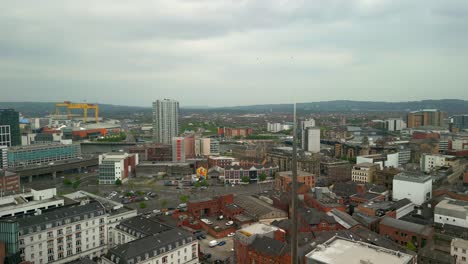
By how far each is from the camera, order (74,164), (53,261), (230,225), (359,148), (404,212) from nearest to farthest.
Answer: (53,261)
(230,225)
(404,212)
(74,164)
(359,148)

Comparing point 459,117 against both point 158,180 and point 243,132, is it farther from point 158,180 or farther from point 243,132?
point 158,180

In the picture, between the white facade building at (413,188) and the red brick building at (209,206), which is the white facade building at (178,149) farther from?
the white facade building at (413,188)

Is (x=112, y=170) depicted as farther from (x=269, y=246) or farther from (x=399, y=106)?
(x=399, y=106)

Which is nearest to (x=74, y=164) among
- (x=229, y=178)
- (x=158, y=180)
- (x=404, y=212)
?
(x=158, y=180)

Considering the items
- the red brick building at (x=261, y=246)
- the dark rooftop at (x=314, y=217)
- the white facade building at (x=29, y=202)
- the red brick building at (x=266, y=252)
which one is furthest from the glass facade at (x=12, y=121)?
the red brick building at (x=266, y=252)

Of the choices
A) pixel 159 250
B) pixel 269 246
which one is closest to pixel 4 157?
pixel 159 250

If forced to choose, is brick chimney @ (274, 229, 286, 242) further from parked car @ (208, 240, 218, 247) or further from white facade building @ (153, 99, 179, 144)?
white facade building @ (153, 99, 179, 144)

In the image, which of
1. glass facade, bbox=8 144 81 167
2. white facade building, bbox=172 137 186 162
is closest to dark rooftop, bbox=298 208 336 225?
white facade building, bbox=172 137 186 162
